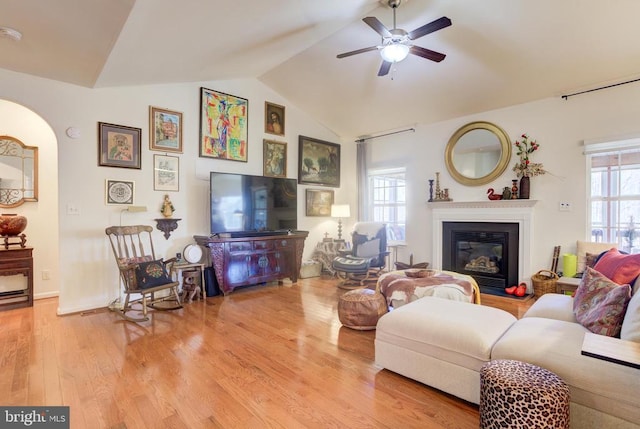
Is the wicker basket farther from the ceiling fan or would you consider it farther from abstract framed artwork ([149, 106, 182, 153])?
abstract framed artwork ([149, 106, 182, 153])

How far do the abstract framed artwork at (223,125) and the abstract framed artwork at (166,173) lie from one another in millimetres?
425

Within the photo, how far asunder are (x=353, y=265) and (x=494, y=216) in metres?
2.19

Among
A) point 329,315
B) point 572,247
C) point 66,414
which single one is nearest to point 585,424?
point 329,315

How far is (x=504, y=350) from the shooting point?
178 cm

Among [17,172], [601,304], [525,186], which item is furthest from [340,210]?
[17,172]

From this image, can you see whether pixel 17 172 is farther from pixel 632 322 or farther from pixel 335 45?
pixel 632 322

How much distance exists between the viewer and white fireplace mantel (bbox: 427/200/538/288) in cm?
442

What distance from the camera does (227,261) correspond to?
4395 millimetres

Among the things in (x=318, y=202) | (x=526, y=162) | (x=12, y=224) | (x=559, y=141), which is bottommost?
(x=12, y=224)

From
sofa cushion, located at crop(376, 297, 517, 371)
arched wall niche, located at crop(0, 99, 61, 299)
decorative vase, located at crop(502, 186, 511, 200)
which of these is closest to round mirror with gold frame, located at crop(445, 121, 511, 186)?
decorative vase, located at crop(502, 186, 511, 200)

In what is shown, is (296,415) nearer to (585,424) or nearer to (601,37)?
(585,424)

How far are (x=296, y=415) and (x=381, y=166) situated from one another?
4.96m

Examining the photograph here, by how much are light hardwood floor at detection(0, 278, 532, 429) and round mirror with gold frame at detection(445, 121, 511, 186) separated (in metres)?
3.19

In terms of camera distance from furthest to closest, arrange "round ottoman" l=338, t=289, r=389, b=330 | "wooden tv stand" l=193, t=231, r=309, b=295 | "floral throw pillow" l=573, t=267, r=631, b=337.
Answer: "wooden tv stand" l=193, t=231, r=309, b=295 < "round ottoman" l=338, t=289, r=389, b=330 < "floral throw pillow" l=573, t=267, r=631, b=337
